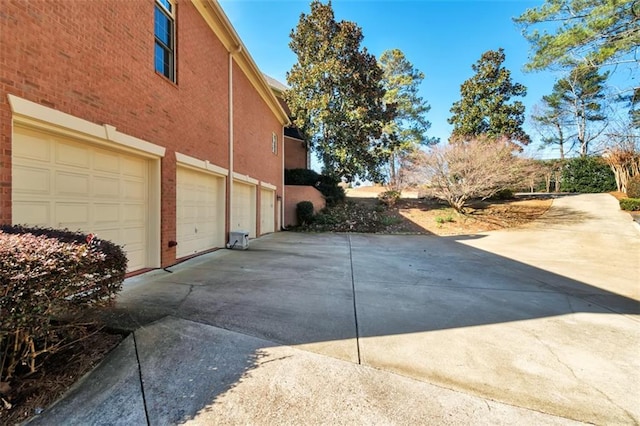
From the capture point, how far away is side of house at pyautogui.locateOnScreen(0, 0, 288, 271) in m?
3.53

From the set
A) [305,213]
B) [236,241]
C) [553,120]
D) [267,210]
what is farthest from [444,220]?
[553,120]

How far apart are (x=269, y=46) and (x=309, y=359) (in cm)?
1240

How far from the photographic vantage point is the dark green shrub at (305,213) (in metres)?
16.2

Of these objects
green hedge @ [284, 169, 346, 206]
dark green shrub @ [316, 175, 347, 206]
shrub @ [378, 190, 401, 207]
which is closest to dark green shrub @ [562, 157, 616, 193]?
shrub @ [378, 190, 401, 207]

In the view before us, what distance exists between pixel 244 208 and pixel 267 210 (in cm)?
306

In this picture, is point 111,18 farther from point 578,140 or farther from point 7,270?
point 578,140

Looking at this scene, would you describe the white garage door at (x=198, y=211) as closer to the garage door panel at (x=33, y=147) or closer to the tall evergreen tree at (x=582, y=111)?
the garage door panel at (x=33, y=147)

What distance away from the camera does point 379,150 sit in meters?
17.8

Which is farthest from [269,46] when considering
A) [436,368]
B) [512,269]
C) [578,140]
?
[578,140]

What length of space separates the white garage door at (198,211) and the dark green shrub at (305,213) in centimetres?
762

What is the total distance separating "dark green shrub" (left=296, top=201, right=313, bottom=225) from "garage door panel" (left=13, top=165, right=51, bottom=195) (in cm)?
1264

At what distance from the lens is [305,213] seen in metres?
16.2

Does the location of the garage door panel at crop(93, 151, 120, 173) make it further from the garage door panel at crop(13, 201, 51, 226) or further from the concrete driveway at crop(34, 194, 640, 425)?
the concrete driveway at crop(34, 194, 640, 425)

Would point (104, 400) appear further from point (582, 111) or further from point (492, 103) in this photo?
point (582, 111)
